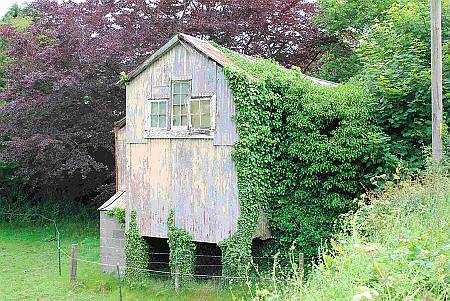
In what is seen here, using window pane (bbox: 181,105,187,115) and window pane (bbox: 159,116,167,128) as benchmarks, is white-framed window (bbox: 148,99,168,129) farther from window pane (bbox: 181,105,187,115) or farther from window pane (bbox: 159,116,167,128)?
window pane (bbox: 181,105,187,115)

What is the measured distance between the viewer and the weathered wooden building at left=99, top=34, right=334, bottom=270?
435 inches

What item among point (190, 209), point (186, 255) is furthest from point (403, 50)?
point (186, 255)

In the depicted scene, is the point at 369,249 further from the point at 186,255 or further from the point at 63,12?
the point at 63,12

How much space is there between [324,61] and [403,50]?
923 cm

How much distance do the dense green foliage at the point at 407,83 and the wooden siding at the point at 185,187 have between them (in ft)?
10.8

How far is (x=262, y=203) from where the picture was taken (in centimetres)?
1138

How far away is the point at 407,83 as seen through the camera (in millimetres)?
10719

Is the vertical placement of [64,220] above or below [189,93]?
below

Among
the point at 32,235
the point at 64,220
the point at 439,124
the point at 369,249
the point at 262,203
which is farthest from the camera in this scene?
the point at 64,220

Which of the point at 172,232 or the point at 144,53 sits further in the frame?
the point at 144,53

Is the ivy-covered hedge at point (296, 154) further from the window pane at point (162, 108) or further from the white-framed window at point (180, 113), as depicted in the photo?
the window pane at point (162, 108)

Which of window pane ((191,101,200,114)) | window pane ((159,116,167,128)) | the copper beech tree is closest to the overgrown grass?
window pane ((191,101,200,114))

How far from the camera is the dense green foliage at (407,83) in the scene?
419 inches

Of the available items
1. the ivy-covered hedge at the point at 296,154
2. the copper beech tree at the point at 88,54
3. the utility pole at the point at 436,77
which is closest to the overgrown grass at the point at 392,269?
the utility pole at the point at 436,77
